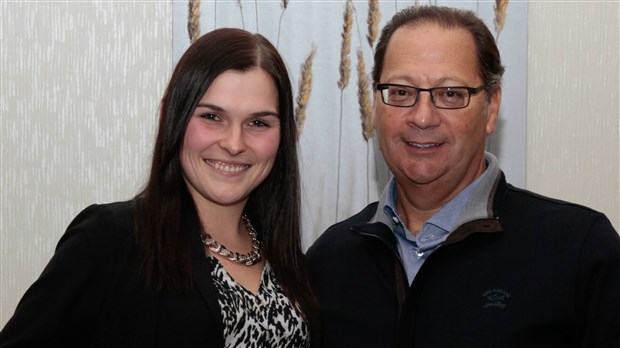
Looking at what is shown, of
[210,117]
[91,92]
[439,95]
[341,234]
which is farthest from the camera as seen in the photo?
[91,92]

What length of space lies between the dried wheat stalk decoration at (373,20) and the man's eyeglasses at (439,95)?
2.18 feet

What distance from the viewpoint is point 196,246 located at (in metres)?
1.80

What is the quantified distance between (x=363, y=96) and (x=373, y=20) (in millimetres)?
240

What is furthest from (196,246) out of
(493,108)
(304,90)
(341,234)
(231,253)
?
(304,90)

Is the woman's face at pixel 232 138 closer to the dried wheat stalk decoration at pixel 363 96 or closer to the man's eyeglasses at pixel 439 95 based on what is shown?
the man's eyeglasses at pixel 439 95

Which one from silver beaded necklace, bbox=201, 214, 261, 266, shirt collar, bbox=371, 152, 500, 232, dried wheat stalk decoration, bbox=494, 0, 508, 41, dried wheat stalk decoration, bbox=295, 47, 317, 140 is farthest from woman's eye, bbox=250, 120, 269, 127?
dried wheat stalk decoration, bbox=494, 0, 508, 41

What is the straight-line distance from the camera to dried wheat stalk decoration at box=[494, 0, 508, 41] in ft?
8.46

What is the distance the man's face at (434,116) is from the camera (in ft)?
6.26

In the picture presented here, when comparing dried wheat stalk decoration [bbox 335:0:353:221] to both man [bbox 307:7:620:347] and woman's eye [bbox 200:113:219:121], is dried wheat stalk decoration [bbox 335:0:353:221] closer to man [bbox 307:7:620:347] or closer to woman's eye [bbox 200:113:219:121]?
man [bbox 307:7:620:347]

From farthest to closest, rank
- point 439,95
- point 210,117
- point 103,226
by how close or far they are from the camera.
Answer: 1. point 439,95
2. point 210,117
3. point 103,226

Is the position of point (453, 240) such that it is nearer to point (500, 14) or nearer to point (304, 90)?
point (304, 90)

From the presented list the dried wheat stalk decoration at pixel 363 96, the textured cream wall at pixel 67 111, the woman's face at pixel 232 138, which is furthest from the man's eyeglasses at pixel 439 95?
the textured cream wall at pixel 67 111

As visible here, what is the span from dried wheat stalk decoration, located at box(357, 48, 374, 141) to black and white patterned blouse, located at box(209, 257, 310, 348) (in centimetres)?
84

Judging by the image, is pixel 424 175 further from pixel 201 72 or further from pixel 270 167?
pixel 201 72
